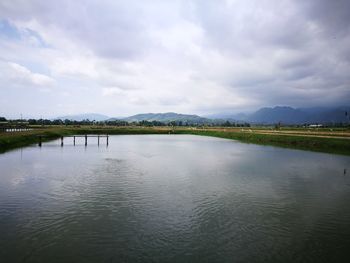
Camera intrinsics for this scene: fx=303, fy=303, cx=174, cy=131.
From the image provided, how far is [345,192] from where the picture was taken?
26.8 metres

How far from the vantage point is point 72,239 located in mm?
15648

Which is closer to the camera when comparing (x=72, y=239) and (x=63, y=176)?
(x=72, y=239)

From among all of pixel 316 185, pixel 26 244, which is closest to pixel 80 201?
pixel 26 244

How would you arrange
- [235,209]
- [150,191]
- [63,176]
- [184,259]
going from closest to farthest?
[184,259], [235,209], [150,191], [63,176]

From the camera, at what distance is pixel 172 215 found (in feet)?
64.5

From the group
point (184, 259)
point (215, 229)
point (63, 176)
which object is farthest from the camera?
point (63, 176)

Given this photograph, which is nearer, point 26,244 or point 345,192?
point 26,244

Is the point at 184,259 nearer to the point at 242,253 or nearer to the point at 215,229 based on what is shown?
the point at 242,253

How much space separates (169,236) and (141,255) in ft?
8.41

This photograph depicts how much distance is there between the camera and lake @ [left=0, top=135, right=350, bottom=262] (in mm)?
14492

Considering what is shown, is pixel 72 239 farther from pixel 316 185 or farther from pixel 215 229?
pixel 316 185

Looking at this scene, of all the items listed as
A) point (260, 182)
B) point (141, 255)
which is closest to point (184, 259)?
point (141, 255)

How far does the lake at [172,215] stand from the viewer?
14492 mm

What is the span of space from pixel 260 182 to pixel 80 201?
17426 millimetres
